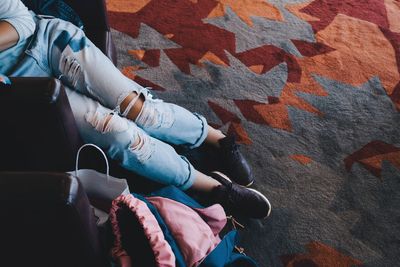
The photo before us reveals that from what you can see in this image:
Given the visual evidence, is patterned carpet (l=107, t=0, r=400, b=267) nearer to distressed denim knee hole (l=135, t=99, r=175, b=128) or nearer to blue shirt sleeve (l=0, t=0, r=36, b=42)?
distressed denim knee hole (l=135, t=99, r=175, b=128)

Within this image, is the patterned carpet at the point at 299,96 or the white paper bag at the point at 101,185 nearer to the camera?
the white paper bag at the point at 101,185

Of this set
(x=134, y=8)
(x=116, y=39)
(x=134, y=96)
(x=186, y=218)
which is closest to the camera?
(x=186, y=218)

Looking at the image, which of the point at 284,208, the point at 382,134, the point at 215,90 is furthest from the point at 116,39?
the point at 382,134

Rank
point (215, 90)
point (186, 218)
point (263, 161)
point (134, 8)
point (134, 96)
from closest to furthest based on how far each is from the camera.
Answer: point (186, 218), point (134, 96), point (263, 161), point (215, 90), point (134, 8)

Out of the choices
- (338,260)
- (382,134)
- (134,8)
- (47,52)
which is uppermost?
(47,52)

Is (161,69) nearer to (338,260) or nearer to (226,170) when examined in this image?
(226,170)

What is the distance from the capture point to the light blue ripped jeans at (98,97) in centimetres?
100

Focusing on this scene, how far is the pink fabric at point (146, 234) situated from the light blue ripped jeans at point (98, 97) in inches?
7.5

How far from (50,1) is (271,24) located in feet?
3.23

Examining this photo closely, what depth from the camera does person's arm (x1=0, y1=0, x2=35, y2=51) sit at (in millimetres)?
979

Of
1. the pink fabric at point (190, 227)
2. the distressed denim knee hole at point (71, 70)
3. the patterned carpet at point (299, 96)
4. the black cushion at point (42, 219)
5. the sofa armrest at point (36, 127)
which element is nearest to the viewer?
the black cushion at point (42, 219)

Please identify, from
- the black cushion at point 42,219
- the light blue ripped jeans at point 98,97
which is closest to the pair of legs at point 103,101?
the light blue ripped jeans at point 98,97

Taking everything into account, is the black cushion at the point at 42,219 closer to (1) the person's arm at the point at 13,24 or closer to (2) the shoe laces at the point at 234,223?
(1) the person's arm at the point at 13,24

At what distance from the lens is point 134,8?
1857 millimetres
